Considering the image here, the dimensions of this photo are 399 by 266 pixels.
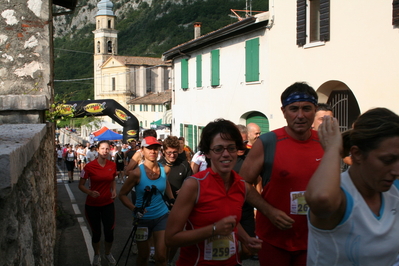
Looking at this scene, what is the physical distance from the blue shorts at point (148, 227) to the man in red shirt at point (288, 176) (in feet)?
7.48

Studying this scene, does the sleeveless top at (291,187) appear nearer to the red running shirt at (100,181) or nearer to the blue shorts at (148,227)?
the blue shorts at (148,227)

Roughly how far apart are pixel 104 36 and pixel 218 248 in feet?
327

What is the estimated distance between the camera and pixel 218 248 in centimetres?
296

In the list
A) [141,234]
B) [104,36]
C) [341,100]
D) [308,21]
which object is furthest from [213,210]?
[104,36]

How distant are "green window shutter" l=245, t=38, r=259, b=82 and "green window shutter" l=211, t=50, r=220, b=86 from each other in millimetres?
2636

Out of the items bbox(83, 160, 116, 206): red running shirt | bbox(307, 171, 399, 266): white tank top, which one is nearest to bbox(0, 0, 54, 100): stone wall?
bbox(83, 160, 116, 206): red running shirt

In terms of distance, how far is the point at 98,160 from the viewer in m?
6.82

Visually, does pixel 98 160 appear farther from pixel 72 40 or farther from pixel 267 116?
pixel 72 40

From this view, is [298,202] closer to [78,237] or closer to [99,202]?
[99,202]

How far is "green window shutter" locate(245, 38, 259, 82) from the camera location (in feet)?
50.9

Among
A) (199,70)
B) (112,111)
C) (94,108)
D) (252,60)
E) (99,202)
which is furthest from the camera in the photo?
(112,111)

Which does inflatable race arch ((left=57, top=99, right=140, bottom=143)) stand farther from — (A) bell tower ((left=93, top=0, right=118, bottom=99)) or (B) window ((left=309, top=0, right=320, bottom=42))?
(A) bell tower ((left=93, top=0, right=118, bottom=99))

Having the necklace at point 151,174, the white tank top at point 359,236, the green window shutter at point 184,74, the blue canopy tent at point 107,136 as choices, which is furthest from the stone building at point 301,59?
the blue canopy tent at point 107,136

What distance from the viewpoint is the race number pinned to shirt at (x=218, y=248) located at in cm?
294
